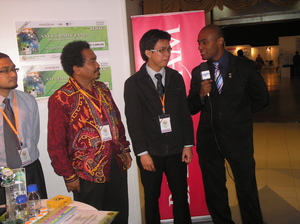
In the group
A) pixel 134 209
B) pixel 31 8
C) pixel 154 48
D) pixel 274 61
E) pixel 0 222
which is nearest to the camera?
pixel 0 222

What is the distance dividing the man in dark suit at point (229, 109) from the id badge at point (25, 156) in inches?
52.7

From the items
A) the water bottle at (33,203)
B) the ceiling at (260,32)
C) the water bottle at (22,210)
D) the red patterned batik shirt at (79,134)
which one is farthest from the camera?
the ceiling at (260,32)

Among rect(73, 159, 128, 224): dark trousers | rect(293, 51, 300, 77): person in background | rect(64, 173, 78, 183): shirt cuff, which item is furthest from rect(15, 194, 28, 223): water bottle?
rect(293, 51, 300, 77): person in background

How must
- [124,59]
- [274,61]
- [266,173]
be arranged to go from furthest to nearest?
[274,61] → [266,173] → [124,59]

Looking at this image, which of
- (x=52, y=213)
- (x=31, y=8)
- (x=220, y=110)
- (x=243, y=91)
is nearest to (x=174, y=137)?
(x=220, y=110)

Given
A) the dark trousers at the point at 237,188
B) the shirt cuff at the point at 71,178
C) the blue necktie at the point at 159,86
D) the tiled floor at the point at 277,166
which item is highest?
the blue necktie at the point at 159,86

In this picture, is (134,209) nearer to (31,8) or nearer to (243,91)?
(243,91)

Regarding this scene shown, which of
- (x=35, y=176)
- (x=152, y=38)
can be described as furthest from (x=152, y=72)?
(x=35, y=176)

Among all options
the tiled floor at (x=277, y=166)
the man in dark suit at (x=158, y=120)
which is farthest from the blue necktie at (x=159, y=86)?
the tiled floor at (x=277, y=166)

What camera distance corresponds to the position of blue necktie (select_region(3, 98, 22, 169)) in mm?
2168

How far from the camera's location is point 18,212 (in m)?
1.57

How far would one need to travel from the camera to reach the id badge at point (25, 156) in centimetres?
223

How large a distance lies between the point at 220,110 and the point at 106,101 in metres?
0.90

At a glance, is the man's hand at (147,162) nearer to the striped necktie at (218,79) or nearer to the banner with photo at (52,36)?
the striped necktie at (218,79)
